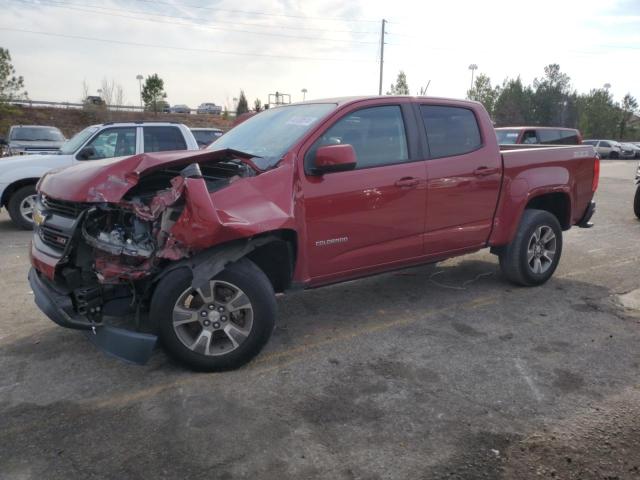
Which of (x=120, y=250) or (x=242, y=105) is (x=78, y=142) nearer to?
(x=120, y=250)

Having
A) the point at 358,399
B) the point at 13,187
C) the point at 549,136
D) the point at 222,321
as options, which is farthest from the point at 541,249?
the point at 549,136

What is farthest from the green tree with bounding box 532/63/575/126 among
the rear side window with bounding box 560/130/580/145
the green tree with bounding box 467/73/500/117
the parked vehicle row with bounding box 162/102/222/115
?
the rear side window with bounding box 560/130/580/145

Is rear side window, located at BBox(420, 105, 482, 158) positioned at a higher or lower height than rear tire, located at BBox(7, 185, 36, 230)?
higher

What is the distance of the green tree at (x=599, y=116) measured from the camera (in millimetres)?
64062

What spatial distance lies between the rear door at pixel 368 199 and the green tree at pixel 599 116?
6879cm

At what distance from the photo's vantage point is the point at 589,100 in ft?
216

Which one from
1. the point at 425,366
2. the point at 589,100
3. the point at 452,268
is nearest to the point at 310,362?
the point at 425,366

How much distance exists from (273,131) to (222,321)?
1.72 meters

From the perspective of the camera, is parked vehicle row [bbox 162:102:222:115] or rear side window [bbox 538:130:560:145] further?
parked vehicle row [bbox 162:102:222:115]

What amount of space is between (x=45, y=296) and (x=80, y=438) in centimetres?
106

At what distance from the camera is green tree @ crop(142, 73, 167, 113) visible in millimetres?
50438

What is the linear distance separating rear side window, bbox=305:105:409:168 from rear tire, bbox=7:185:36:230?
6526mm

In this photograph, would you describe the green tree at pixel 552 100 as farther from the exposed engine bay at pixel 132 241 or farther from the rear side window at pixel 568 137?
the exposed engine bay at pixel 132 241

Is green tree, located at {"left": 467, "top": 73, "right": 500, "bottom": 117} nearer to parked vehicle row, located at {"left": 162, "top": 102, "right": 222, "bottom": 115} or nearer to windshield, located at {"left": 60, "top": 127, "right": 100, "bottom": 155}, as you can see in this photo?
parked vehicle row, located at {"left": 162, "top": 102, "right": 222, "bottom": 115}
